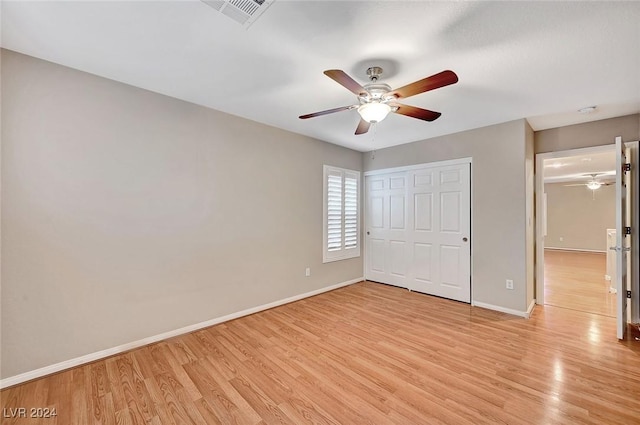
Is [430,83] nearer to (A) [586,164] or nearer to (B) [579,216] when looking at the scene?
(A) [586,164]

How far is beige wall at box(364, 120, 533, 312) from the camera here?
328cm

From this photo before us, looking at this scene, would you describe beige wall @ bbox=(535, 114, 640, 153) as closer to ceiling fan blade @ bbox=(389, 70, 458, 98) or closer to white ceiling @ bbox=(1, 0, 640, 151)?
white ceiling @ bbox=(1, 0, 640, 151)

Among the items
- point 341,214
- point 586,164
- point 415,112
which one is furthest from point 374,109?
point 586,164

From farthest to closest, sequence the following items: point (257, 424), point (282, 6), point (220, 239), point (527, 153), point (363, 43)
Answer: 1. point (527, 153)
2. point (220, 239)
3. point (363, 43)
4. point (257, 424)
5. point (282, 6)

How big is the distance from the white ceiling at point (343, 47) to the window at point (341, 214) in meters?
1.82

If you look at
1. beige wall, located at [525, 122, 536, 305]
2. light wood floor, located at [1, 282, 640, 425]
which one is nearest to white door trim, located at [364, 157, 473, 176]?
beige wall, located at [525, 122, 536, 305]

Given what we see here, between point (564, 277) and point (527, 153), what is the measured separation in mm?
3573

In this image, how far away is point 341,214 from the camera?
4625 mm

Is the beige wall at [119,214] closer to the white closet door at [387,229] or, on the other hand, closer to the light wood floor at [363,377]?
the light wood floor at [363,377]

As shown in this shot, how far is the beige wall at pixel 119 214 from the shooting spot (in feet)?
6.59

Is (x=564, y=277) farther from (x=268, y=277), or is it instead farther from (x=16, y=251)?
(x=16, y=251)

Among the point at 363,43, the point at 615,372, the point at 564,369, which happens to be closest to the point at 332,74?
the point at 363,43

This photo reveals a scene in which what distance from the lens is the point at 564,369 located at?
218cm

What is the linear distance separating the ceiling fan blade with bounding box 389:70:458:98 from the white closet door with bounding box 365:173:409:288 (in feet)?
8.92
